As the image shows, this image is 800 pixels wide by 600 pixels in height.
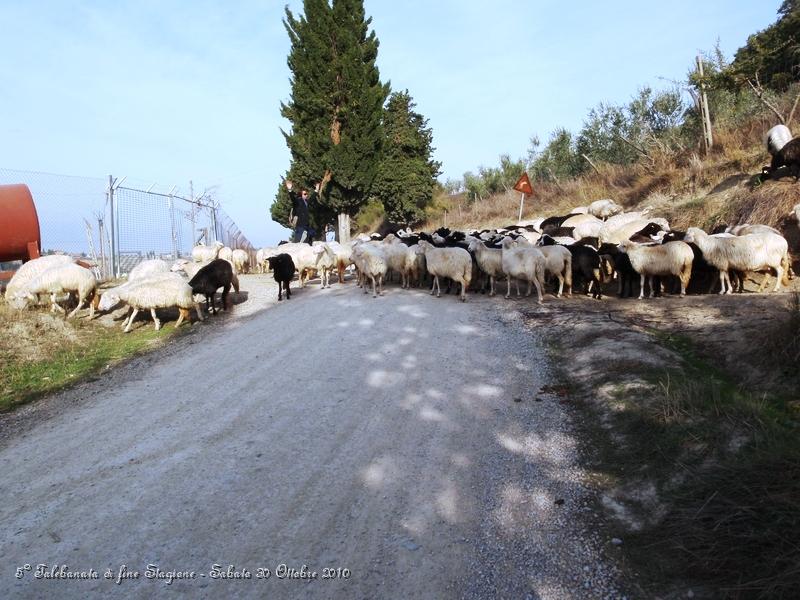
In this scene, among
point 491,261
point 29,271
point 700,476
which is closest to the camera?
point 700,476

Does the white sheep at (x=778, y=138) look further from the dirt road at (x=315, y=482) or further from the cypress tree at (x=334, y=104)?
the cypress tree at (x=334, y=104)

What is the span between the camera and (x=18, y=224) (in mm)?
13266

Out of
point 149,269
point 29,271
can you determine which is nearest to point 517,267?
point 149,269

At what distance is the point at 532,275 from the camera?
413 inches

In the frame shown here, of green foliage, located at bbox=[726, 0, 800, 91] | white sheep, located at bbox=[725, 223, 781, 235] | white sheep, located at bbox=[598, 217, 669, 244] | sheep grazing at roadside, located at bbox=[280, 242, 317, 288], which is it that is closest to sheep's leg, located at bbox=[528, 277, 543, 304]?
white sheep, located at bbox=[725, 223, 781, 235]

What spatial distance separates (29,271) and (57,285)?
5.66 ft

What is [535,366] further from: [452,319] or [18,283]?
[18,283]

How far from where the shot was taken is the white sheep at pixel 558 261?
10.9 metres

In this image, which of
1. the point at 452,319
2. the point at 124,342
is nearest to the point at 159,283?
the point at 124,342

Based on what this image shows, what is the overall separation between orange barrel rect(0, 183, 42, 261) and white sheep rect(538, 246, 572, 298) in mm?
13133

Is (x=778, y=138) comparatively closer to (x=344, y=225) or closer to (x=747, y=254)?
(x=747, y=254)

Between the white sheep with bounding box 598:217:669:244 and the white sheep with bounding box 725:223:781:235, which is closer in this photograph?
the white sheep with bounding box 725:223:781:235

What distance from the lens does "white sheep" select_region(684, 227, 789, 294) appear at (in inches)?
354

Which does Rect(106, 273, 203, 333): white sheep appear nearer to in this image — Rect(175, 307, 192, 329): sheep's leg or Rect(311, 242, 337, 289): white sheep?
Rect(175, 307, 192, 329): sheep's leg
